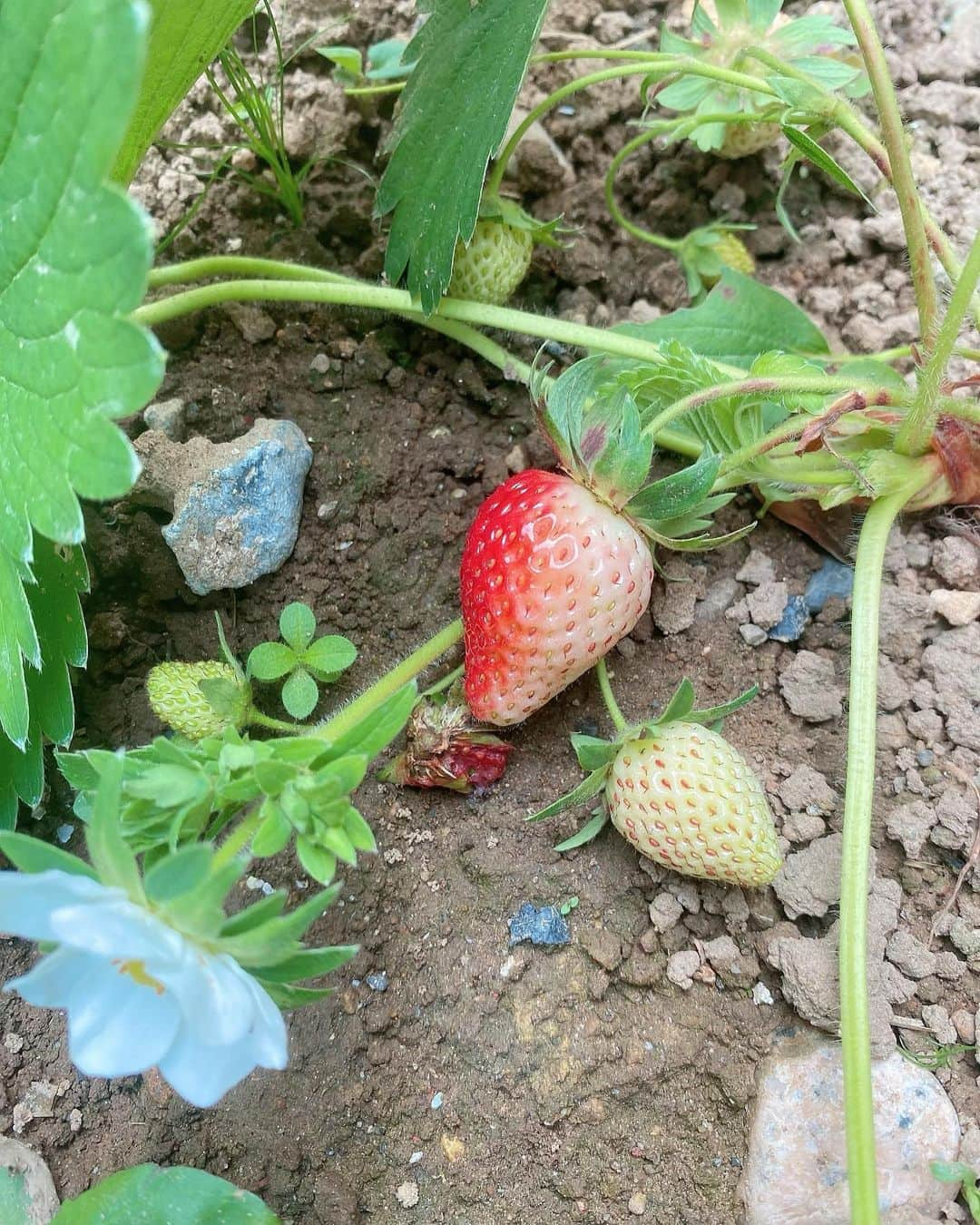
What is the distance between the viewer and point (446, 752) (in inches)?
53.6

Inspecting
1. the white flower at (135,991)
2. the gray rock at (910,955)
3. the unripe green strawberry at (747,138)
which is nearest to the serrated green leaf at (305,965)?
the white flower at (135,991)

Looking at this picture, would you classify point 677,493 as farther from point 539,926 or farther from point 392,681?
Result: point 539,926

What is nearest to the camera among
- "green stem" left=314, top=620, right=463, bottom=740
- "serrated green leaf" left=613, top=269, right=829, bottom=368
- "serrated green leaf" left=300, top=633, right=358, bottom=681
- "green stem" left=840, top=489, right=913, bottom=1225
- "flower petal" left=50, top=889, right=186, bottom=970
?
"flower petal" left=50, top=889, right=186, bottom=970

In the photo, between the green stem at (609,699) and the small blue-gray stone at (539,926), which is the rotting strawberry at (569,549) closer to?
the green stem at (609,699)

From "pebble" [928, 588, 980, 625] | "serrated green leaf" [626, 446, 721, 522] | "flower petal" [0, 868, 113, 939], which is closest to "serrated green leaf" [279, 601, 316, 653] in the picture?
"serrated green leaf" [626, 446, 721, 522]

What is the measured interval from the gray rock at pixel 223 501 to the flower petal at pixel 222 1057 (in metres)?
0.73

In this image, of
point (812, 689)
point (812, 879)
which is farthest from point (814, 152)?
point (812, 879)

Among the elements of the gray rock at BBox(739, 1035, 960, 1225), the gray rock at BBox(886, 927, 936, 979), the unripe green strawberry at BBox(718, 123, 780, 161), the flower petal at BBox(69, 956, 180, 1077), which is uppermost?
the unripe green strawberry at BBox(718, 123, 780, 161)

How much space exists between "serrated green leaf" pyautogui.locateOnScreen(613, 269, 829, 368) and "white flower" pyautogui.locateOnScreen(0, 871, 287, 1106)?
118 centimetres

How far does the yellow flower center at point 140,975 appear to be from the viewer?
886 mm

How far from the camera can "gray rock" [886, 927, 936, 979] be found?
4.17 feet

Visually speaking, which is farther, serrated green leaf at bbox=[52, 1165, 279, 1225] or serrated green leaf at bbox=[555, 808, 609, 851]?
serrated green leaf at bbox=[555, 808, 609, 851]

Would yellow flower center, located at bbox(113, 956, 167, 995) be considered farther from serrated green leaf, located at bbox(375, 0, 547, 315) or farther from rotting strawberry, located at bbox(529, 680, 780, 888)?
serrated green leaf, located at bbox(375, 0, 547, 315)

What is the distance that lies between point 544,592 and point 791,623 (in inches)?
18.5
